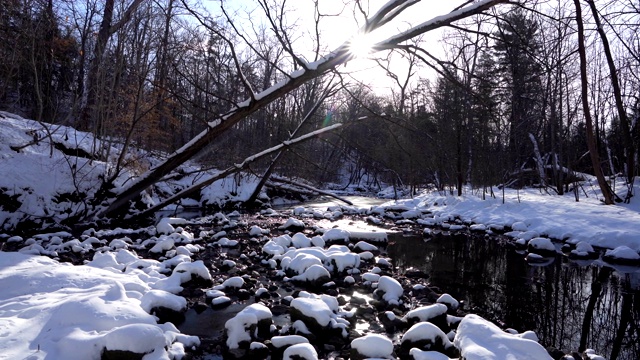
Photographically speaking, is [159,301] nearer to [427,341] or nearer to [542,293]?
[427,341]

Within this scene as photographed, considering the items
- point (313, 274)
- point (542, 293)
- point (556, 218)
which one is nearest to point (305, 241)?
point (313, 274)

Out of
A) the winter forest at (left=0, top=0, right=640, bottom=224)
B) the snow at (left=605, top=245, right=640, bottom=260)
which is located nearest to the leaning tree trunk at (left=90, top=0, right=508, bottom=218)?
the winter forest at (left=0, top=0, right=640, bottom=224)

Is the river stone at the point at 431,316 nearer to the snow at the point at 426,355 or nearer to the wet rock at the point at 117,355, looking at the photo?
the snow at the point at 426,355

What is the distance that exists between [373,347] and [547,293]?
3399mm

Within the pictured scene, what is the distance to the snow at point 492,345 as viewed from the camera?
280 cm

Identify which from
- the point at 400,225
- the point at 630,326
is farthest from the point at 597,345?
the point at 400,225

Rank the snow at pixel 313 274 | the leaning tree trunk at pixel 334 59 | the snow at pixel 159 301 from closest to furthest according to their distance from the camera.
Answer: the leaning tree trunk at pixel 334 59, the snow at pixel 159 301, the snow at pixel 313 274

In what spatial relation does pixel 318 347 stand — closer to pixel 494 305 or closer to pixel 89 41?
pixel 494 305

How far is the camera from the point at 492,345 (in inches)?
116

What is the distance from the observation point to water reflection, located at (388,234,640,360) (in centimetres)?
403

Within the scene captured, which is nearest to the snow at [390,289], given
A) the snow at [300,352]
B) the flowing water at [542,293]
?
the flowing water at [542,293]

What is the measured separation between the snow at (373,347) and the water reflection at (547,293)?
1769mm

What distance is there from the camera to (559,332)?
4.05 m

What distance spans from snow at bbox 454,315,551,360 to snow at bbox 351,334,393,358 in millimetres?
598
